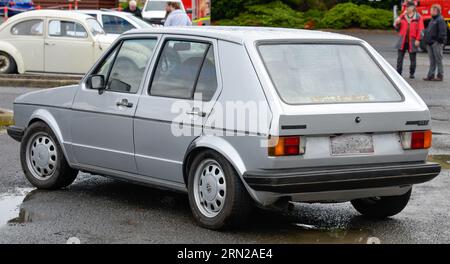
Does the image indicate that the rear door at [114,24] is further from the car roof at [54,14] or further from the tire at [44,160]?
the tire at [44,160]

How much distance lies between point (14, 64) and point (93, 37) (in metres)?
1.78

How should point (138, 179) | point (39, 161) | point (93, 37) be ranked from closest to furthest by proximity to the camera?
point (138, 179) < point (39, 161) < point (93, 37)

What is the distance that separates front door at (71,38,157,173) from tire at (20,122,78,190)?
1.06 ft

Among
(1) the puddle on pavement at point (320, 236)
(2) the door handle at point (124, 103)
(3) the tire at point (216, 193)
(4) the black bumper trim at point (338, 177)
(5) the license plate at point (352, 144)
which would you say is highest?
(2) the door handle at point (124, 103)

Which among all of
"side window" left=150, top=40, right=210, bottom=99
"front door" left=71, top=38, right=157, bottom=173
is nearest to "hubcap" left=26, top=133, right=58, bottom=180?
"front door" left=71, top=38, right=157, bottom=173

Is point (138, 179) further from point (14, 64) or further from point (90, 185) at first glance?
point (14, 64)

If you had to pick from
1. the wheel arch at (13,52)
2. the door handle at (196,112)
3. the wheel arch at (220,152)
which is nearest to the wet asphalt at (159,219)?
the wheel arch at (220,152)

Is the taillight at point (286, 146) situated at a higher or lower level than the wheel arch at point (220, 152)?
higher

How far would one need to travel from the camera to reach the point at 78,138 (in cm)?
874

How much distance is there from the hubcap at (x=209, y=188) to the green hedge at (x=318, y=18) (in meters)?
36.0

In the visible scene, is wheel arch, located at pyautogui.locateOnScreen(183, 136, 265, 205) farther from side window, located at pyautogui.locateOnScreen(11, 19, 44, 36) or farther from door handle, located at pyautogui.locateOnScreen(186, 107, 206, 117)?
side window, located at pyautogui.locateOnScreen(11, 19, 44, 36)

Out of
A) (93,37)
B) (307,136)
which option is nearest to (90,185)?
(307,136)

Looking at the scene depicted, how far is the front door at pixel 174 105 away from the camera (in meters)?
7.66

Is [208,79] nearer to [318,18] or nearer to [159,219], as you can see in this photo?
[159,219]
